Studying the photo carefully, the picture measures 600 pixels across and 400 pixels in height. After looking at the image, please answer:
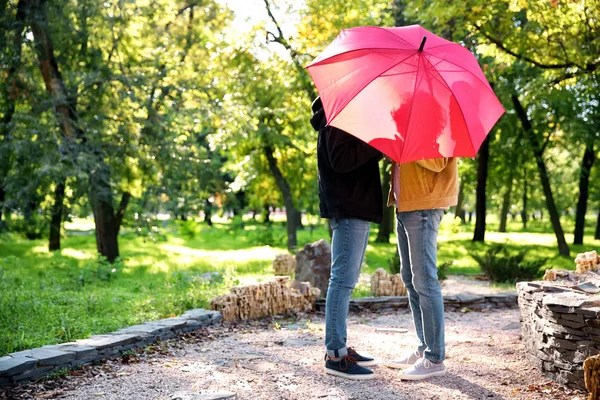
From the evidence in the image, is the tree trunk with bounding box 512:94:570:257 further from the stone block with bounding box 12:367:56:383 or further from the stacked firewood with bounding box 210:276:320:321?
the stone block with bounding box 12:367:56:383

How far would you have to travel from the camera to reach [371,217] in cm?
399

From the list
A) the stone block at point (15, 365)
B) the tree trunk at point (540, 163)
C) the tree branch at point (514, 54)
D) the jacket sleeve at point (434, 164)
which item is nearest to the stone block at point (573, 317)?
the jacket sleeve at point (434, 164)

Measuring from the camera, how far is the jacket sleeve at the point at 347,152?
385cm

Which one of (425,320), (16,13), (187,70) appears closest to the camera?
(425,320)

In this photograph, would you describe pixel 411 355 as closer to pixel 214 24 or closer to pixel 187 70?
pixel 187 70

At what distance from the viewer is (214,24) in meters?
19.6

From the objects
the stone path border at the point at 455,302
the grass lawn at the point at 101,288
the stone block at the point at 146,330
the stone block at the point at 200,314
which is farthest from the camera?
the stone path border at the point at 455,302

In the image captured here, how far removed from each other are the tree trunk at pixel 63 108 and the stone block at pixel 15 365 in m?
6.50

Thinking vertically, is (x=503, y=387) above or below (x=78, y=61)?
below

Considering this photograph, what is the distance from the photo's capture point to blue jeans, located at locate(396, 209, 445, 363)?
156 inches

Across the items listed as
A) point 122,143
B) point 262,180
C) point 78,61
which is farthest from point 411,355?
point 262,180

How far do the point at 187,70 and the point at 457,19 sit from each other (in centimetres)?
770

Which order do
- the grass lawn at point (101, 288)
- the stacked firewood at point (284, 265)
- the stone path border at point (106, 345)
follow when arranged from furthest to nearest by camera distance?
the stacked firewood at point (284, 265) < the grass lawn at point (101, 288) < the stone path border at point (106, 345)

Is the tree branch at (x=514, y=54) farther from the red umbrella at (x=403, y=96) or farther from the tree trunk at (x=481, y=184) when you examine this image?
the tree trunk at (x=481, y=184)
